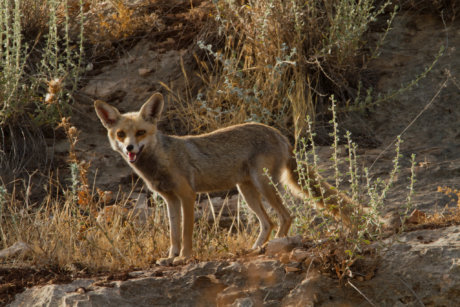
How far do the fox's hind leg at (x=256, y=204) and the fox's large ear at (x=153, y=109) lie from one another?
1.08 m

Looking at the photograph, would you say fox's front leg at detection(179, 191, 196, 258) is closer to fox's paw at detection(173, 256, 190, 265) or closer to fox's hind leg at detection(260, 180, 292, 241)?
fox's paw at detection(173, 256, 190, 265)

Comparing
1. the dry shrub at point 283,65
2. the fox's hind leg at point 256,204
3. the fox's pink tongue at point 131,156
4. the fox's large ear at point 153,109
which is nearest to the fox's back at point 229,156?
the fox's hind leg at point 256,204

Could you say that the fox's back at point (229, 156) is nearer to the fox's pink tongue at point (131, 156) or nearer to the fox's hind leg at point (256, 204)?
the fox's hind leg at point (256, 204)

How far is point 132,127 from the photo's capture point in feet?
17.8

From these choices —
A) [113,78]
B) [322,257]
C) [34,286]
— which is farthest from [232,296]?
[113,78]

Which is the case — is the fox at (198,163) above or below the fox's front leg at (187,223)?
above

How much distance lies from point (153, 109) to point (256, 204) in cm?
135

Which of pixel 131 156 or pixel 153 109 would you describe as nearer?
pixel 131 156

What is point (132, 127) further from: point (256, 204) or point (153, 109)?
point (256, 204)

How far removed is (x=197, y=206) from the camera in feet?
21.8

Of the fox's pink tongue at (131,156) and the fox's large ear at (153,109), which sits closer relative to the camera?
the fox's pink tongue at (131,156)

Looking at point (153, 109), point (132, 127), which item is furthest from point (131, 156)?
point (153, 109)

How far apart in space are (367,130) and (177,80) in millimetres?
2752

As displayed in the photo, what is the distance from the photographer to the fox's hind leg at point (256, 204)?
228 inches
